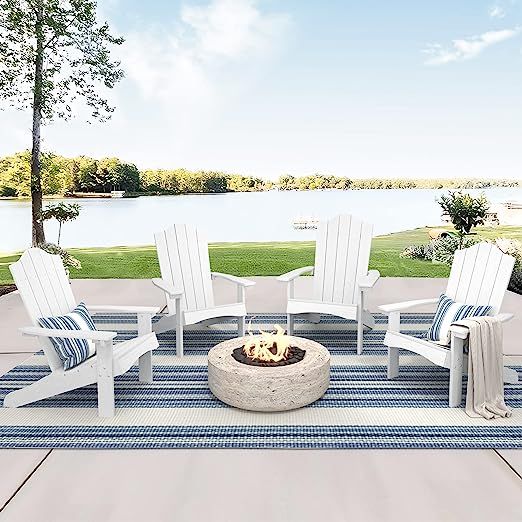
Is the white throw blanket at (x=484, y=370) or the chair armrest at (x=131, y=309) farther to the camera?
the chair armrest at (x=131, y=309)

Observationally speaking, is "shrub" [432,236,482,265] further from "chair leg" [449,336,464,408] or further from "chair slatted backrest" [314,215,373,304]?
"chair leg" [449,336,464,408]

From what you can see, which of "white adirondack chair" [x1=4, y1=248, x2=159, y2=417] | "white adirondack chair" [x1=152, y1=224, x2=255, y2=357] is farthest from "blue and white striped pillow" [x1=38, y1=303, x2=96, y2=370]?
"white adirondack chair" [x1=152, y1=224, x2=255, y2=357]

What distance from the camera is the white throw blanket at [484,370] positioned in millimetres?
3520

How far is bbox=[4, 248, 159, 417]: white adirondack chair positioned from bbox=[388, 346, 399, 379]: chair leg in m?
1.58

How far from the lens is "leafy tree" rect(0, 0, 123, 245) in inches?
309

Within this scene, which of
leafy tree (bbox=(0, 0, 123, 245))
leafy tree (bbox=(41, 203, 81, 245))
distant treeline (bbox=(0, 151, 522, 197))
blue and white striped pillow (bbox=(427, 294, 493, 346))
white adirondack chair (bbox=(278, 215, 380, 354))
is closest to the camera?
blue and white striped pillow (bbox=(427, 294, 493, 346))

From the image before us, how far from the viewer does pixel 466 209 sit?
9.16 meters

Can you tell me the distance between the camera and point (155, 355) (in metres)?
4.76
